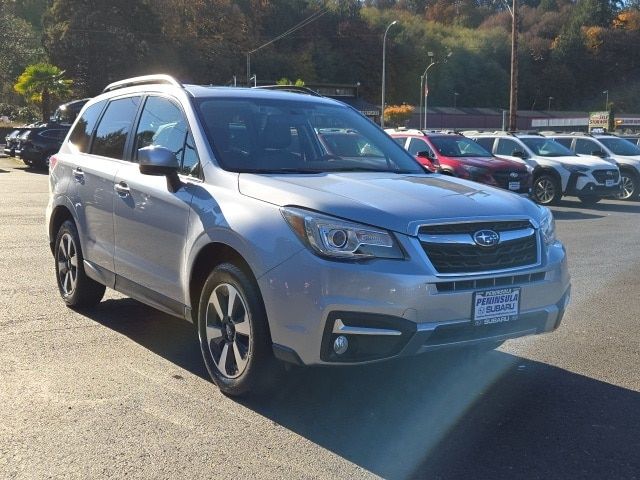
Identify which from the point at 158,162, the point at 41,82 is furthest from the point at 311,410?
the point at 41,82

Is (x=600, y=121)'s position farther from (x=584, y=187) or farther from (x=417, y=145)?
(x=417, y=145)

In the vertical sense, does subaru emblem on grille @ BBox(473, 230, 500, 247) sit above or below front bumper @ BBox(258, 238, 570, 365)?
above

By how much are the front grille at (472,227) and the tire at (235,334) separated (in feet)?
3.33

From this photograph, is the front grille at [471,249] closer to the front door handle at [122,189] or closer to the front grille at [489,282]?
the front grille at [489,282]

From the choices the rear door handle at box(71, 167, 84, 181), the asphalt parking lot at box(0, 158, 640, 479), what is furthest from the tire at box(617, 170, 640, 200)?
the rear door handle at box(71, 167, 84, 181)

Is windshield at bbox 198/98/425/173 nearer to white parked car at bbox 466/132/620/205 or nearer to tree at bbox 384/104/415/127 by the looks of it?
white parked car at bbox 466/132/620/205

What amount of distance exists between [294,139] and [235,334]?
1609mm

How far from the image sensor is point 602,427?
4.44 meters

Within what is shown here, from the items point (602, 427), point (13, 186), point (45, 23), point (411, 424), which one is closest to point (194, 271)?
point (411, 424)

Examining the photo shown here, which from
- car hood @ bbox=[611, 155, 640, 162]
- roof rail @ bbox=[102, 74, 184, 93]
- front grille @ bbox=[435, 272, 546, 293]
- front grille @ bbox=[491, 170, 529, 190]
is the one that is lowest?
car hood @ bbox=[611, 155, 640, 162]

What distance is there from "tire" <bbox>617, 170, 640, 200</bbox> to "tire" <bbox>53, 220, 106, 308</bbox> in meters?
17.2

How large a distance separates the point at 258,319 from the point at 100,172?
244 cm

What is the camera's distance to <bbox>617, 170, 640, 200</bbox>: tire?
21.1 meters

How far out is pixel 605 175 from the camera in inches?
749
